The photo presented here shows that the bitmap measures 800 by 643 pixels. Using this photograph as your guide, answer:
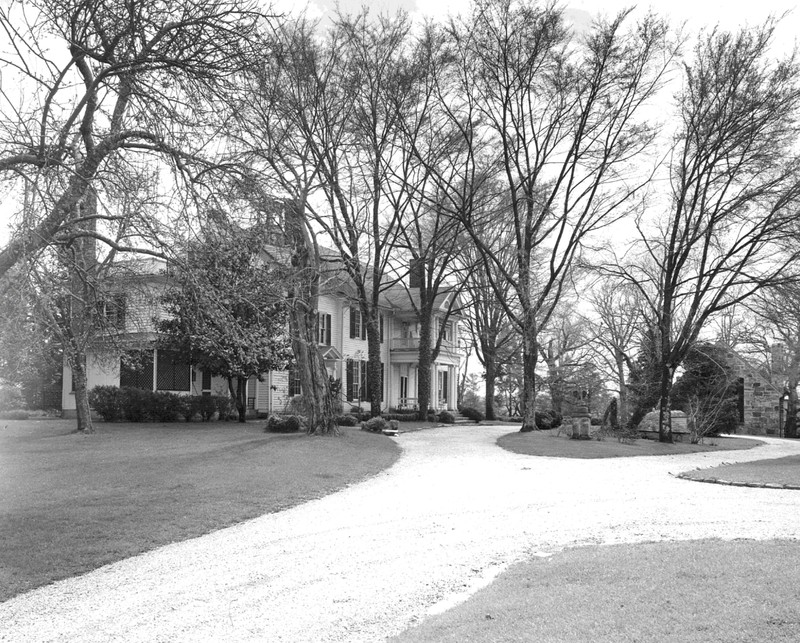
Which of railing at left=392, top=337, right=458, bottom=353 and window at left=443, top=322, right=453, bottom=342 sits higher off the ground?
window at left=443, top=322, right=453, bottom=342

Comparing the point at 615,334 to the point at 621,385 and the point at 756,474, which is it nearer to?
the point at 621,385


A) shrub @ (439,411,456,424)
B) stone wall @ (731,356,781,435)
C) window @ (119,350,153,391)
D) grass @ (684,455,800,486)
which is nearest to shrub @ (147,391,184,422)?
window @ (119,350,153,391)

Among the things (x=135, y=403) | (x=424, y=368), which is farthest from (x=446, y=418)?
(x=135, y=403)

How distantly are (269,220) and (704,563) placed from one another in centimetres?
619

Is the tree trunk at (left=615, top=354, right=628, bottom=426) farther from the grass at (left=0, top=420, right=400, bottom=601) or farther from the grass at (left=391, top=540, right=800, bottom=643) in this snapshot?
the grass at (left=391, top=540, right=800, bottom=643)

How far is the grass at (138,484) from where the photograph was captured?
8.40 metres

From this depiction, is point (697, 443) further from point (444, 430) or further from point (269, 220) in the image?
point (269, 220)

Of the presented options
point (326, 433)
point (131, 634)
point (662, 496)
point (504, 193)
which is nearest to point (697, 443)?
point (504, 193)

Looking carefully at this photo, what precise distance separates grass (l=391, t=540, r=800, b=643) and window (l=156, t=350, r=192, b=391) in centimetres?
2591

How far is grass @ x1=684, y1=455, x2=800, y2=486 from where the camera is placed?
14.3 metres

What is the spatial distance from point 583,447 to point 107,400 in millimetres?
17483

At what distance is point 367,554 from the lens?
8109 millimetres

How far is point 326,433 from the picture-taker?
2244cm

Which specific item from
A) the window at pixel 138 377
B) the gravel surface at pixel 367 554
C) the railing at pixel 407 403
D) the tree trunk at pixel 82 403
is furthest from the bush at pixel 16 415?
the gravel surface at pixel 367 554
